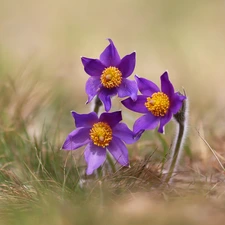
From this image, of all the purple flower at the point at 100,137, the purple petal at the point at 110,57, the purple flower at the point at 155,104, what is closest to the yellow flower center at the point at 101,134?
the purple flower at the point at 100,137

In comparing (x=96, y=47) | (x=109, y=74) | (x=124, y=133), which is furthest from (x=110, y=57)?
(x=96, y=47)

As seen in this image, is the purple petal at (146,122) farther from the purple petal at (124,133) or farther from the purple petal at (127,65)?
the purple petal at (127,65)

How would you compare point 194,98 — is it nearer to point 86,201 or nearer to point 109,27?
point 86,201

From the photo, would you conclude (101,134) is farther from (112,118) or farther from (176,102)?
(176,102)

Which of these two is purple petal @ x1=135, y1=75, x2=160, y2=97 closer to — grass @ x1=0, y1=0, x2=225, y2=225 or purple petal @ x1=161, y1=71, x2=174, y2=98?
purple petal @ x1=161, y1=71, x2=174, y2=98

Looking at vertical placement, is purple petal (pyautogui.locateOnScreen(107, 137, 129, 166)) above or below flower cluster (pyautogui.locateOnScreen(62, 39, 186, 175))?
below

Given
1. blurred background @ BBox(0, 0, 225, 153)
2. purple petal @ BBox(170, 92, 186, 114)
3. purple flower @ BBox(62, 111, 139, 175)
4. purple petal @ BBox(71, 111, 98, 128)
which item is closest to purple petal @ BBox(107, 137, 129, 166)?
purple flower @ BBox(62, 111, 139, 175)
